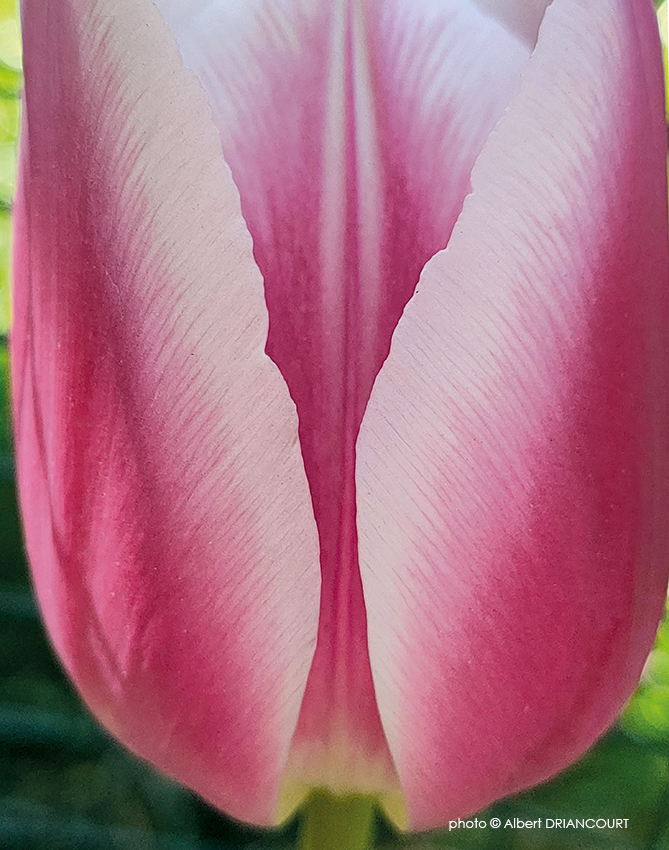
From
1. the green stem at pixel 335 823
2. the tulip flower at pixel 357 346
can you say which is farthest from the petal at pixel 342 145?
the green stem at pixel 335 823

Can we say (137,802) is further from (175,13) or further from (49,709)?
(175,13)

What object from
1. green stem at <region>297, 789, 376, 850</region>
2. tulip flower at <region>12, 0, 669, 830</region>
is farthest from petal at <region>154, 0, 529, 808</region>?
green stem at <region>297, 789, 376, 850</region>

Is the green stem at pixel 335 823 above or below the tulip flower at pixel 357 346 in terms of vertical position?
below

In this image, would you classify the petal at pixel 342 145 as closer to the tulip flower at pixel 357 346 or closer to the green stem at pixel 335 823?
the tulip flower at pixel 357 346

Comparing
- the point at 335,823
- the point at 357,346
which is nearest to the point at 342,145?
the point at 357,346

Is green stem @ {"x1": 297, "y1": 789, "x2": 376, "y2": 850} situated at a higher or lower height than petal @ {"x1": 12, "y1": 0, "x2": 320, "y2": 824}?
lower

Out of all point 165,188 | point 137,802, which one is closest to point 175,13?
point 165,188

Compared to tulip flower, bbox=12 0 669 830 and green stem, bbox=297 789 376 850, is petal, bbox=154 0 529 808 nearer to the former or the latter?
tulip flower, bbox=12 0 669 830

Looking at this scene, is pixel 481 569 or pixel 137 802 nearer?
pixel 481 569
